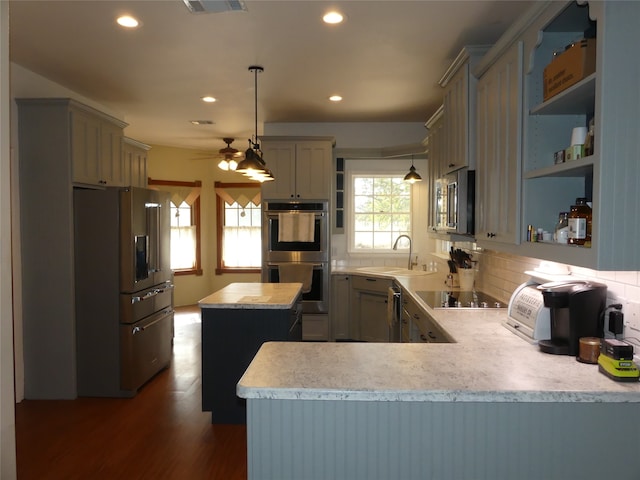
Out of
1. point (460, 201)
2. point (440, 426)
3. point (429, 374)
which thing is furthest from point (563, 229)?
point (460, 201)

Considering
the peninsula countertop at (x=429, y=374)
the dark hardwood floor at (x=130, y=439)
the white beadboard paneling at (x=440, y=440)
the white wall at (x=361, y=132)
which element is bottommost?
the dark hardwood floor at (x=130, y=439)

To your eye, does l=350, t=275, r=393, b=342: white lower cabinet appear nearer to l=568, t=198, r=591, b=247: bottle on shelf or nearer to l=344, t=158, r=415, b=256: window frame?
l=344, t=158, r=415, b=256: window frame

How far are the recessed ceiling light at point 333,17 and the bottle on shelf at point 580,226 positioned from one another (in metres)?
1.75

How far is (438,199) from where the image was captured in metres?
3.77

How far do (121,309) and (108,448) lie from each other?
1.19 metres

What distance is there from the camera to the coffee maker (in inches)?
73.3

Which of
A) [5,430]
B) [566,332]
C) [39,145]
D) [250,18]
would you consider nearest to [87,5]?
[250,18]

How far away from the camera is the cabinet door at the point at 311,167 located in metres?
5.26

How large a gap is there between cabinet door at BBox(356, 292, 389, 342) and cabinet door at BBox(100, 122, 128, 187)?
9.54ft

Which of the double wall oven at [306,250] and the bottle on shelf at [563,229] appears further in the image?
the double wall oven at [306,250]

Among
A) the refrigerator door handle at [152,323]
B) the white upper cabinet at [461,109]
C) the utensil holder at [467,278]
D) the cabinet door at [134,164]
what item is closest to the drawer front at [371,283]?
the utensil holder at [467,278]

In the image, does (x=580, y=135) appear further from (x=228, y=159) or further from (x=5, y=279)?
(x=228, y=159)

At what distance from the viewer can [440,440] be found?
5.10ft

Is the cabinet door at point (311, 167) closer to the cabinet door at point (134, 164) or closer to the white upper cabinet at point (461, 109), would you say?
the cabinet door at point (134, 164)
